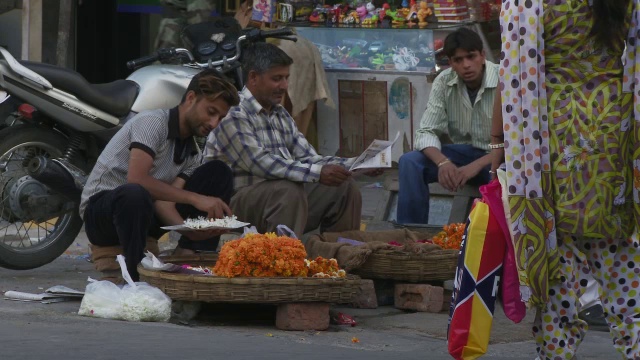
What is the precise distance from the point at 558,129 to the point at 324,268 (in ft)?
6.18

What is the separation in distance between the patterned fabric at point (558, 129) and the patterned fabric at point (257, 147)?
254cm

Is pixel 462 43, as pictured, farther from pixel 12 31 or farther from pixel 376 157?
pixel 12 31

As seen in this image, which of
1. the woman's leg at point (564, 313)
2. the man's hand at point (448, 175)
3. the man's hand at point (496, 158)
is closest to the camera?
the woman's leg at point (564, 313)

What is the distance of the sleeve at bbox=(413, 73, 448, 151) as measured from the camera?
25.3ft

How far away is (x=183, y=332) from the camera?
18.0 feet

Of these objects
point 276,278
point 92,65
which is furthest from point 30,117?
point 92,65

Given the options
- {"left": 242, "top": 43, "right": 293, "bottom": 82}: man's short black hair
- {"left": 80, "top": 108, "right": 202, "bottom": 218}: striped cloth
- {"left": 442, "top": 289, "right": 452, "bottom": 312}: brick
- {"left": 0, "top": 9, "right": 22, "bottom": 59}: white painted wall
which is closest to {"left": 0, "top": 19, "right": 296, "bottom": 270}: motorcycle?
{"left": 80, "top": 108, "right": 202, "bottom": 218}: striped cloth

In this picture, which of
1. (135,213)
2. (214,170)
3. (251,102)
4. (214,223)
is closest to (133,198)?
(135,213)

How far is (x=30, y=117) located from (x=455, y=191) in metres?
2.46

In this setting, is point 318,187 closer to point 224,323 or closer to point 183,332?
point 224,323

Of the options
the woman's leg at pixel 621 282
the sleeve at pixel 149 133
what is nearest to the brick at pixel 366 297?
the sleeve at pixel 149 133

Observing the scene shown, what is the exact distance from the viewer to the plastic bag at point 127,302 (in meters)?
5.80

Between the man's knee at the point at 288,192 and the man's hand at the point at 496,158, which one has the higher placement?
the man's hand at the point at 496,158

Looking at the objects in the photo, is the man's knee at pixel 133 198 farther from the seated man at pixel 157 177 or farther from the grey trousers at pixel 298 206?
the grey trousers at pixel 298 206
